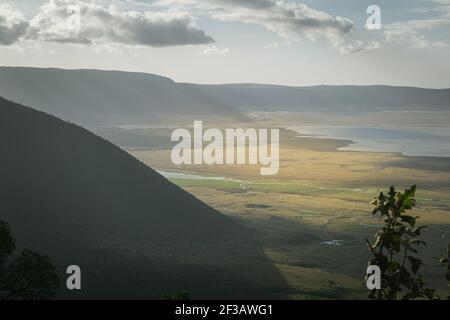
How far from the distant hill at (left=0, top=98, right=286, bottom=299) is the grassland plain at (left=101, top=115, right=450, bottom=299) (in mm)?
6021

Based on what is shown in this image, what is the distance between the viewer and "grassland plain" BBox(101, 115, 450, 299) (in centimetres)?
7294

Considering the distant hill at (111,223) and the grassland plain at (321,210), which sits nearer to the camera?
the distant hill at (111,223)

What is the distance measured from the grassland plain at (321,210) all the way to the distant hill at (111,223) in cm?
602

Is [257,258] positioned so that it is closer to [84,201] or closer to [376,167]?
[84,201]

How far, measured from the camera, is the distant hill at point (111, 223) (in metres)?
65.4

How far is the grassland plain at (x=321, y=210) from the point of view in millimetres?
72938

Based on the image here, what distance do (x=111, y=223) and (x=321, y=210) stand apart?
52.8m

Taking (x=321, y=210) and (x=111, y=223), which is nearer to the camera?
(x=111, y=223)

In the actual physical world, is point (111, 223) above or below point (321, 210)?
below

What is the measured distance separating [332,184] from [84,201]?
299 ft

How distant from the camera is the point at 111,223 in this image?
8844cm

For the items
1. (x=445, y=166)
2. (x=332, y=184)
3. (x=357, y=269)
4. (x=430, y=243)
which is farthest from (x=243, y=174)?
(x=357, y=269)

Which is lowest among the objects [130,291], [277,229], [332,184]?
[130,291]
